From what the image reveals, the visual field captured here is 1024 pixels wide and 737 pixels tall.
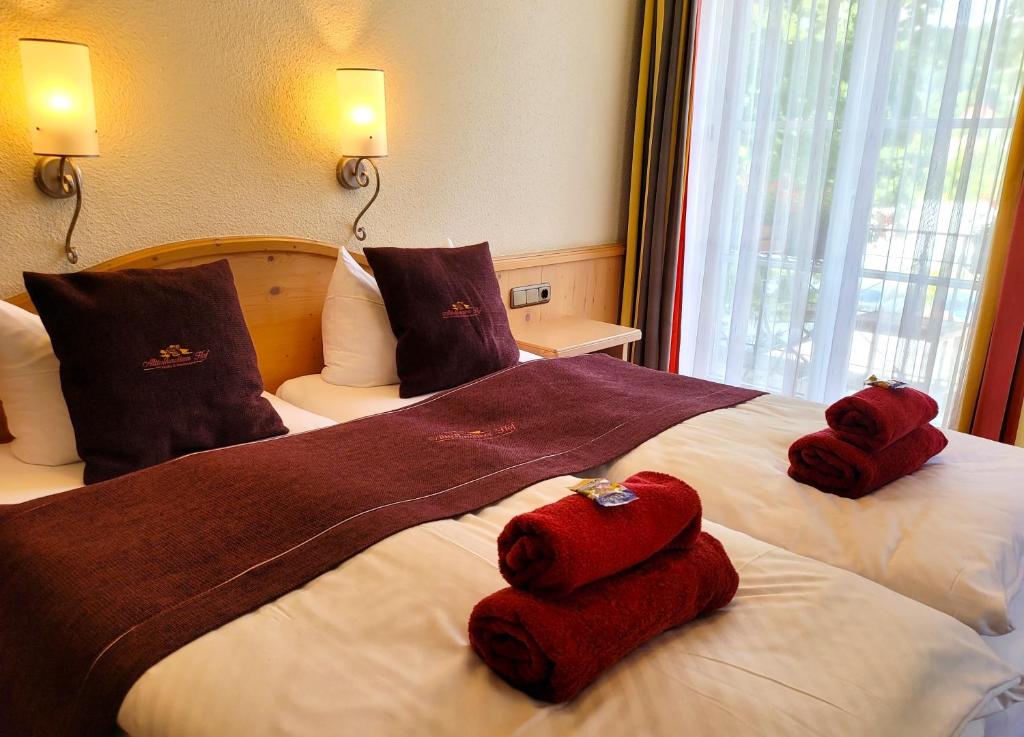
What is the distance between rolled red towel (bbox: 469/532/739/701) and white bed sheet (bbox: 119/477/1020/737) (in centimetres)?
2

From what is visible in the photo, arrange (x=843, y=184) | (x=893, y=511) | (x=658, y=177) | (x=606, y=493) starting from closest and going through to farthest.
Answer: (x=606, y=493), (x=893, y=511), (x=843, y=184), (x=658, y=177)

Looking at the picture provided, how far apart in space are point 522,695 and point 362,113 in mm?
1767

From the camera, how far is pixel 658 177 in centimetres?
337

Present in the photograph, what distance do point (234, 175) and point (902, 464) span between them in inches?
72.4

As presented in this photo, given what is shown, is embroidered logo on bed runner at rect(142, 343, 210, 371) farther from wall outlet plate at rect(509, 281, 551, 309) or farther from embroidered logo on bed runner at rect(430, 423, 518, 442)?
wall outlet plate at rect(509, 281, 551, 309)

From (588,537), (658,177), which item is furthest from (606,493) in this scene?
(658,177)

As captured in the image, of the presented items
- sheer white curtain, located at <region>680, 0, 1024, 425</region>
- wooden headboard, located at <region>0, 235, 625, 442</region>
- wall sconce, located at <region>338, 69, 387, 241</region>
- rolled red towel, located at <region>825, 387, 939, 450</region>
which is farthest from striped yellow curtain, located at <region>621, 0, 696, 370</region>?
rolled red towel, located at <region>825, 387, 939, 450</region>

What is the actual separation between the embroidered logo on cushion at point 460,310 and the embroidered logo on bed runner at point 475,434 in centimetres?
46

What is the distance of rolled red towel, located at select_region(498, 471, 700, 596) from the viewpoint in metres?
0.95

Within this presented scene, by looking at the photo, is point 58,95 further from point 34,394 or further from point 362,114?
point 362,114

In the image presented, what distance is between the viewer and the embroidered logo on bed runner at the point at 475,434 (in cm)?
170

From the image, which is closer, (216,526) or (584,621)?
(584,621)

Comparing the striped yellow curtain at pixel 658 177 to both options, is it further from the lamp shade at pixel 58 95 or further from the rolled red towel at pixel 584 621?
the rolled red towel at pixel 584 621

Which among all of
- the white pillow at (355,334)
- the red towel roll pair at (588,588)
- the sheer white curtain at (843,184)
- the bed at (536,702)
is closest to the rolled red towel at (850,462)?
the bed at (536,702)
